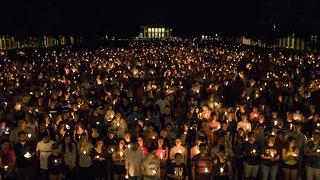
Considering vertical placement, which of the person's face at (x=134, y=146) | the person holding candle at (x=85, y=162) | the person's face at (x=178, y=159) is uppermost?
the person's face at (x=134, y=146)

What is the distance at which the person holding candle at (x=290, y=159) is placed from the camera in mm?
10852

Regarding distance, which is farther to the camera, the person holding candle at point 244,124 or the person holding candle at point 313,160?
the person holding candle at point 244,124

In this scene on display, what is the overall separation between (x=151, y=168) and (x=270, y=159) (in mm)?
2607

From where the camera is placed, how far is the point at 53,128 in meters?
13.0

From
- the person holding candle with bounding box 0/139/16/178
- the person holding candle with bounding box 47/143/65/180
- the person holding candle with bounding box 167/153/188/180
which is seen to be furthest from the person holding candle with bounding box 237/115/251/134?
the person holding candle with bounding box 0/139/16/178

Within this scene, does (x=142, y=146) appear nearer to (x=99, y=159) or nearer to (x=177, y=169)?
(x=99, y=159)

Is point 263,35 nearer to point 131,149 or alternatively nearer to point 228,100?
point 228,100

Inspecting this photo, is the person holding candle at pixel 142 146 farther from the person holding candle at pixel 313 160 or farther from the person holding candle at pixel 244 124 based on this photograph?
the person holding candle at pixel 313 160

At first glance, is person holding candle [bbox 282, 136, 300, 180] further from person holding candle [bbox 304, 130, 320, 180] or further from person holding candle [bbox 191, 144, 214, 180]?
person holding candle [bbox 191, 144, 214, 180]

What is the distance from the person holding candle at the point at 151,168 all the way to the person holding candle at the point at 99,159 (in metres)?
1.21

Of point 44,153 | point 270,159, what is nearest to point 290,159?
point 270,159

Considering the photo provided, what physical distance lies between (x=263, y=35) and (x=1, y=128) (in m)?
52.5

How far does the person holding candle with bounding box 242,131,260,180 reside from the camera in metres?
11.1

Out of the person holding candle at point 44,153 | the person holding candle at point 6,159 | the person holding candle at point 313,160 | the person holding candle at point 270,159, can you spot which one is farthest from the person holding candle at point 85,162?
the person holding candle at point 313,160
